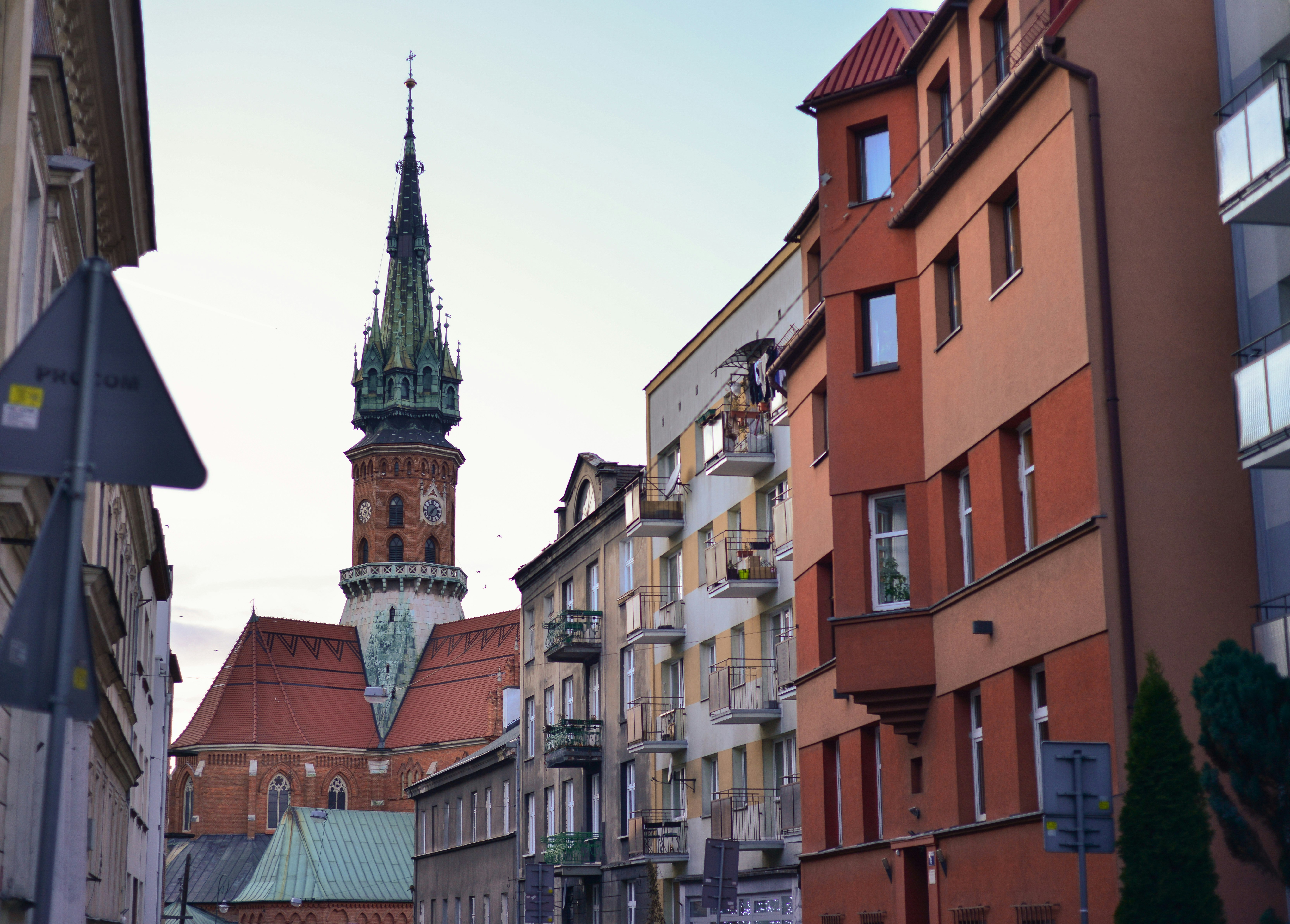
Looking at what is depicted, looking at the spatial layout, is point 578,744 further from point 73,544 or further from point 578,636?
point 73,544

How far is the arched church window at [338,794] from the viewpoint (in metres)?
111

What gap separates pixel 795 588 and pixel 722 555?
27.4 ft

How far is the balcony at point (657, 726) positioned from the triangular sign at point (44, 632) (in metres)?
32.3

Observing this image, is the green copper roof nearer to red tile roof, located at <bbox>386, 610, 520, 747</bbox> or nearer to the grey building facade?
the grey building facade

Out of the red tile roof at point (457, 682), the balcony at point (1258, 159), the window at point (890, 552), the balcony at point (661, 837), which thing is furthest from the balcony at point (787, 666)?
the red tile roof at point (457, 682)

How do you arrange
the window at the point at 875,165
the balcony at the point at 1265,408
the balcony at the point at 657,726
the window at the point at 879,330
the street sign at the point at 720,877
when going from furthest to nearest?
1. the balcony at the point at 657,726
2. the window at the point at 875,165
3. the window at the point at 879,330
4. the street sign at the point at 720,877
5. the balcony at the point at 1265,408

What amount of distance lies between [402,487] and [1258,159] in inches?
4129

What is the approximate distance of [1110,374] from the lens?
53.9ft

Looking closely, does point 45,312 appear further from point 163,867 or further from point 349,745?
point 349,745

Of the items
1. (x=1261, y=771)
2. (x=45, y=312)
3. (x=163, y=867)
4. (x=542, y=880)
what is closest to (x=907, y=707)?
(x=1261, y=771)

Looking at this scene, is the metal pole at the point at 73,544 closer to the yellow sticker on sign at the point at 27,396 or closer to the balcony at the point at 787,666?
the yellow sticker on sign at the point at 27,396

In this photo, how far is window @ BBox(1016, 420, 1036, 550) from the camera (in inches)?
722

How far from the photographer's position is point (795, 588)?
26.1 metres

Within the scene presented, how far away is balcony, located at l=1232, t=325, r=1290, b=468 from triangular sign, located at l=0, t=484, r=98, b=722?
11.7 metres
